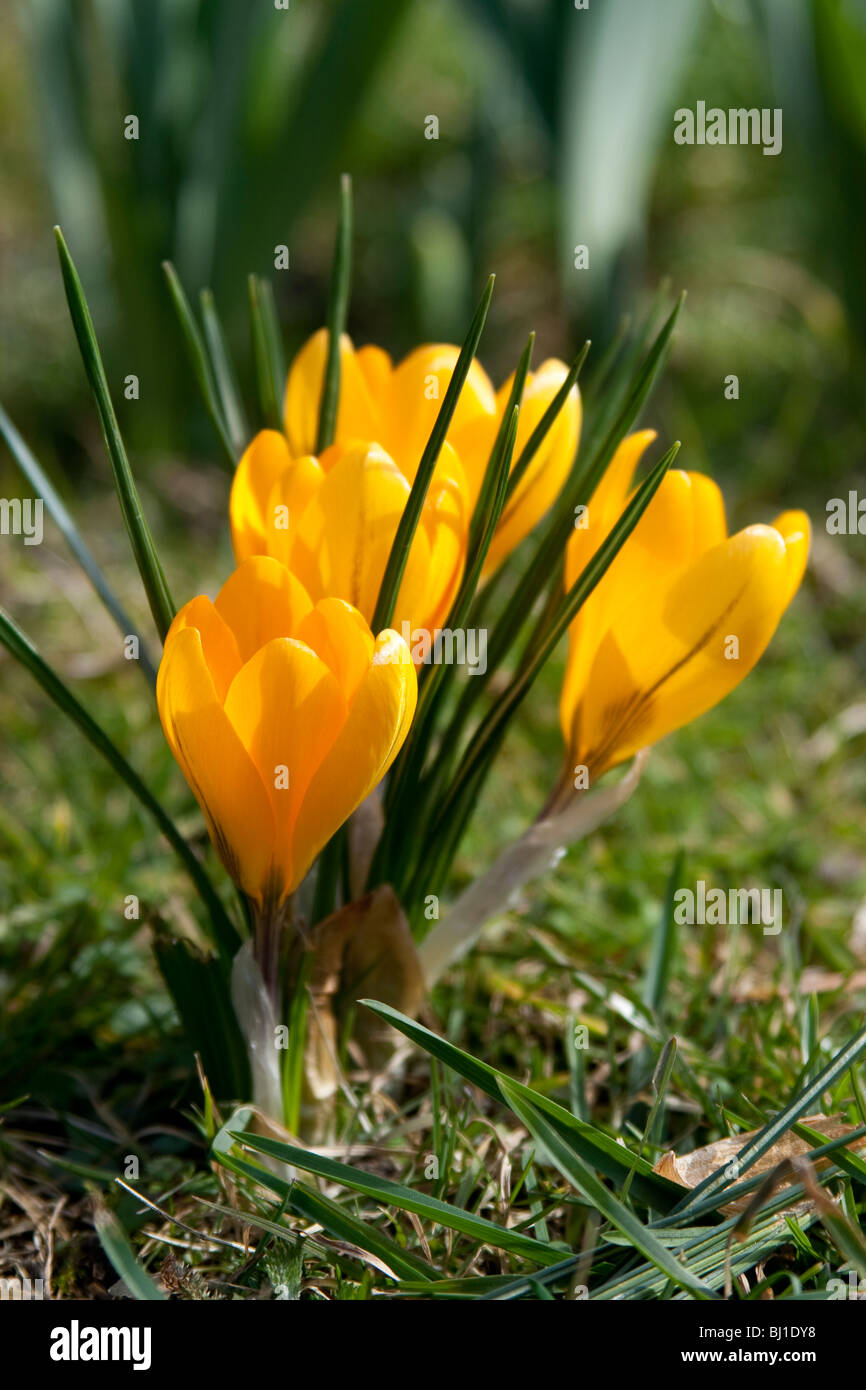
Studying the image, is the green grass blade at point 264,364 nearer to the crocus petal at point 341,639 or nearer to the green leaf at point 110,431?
the green leaf at point 110,431

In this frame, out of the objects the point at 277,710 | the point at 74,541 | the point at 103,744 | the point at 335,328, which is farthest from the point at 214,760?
the point at 335,328

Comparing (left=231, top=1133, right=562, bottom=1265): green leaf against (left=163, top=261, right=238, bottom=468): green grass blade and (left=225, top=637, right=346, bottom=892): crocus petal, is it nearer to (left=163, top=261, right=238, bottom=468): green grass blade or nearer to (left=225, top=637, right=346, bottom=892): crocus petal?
(left=225, top=637, right=346, bottom=892): crocus petal

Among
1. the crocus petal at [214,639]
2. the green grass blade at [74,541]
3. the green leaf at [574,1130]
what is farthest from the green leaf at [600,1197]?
the green grass blade at [74,541]

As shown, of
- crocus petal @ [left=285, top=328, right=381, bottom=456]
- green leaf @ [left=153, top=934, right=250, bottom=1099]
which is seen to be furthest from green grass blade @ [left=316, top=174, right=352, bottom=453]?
green leaf @ [left=153, top=934, right=250, bottom=1099]

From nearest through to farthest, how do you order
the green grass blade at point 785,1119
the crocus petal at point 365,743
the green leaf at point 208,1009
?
the crocus petal at point 365,743 → the green grass blade at point 785,1119 → the green leaf at point 208,1009

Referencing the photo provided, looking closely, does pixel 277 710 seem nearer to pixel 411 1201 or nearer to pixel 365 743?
pixel 365 743

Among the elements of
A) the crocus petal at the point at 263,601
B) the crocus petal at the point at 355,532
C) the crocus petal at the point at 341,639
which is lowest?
the crocus petal at the point at 341,639
